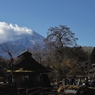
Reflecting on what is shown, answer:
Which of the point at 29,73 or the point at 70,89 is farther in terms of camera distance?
the point at 29,73

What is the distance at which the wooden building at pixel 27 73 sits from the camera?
48.3 m

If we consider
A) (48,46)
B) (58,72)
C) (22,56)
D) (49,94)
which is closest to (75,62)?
(58,72)

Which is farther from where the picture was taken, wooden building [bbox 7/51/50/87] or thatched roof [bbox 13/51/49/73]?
thatched roof [bbox 13/51/49/73]

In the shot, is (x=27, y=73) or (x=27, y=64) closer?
(x=27, y=73)

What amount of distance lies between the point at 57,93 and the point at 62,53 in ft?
120

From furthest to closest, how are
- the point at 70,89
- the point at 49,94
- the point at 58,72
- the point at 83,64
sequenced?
the point at 83,64 < the point at 58,72 < the point at 49,94 < the point at 70,89

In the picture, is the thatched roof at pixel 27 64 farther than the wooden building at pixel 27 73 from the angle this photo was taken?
Yes

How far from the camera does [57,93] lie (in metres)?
31.7

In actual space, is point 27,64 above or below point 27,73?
above

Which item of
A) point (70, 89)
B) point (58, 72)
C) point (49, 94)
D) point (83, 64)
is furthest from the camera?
point (83, 64)

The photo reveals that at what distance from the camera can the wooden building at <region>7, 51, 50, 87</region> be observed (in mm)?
48281

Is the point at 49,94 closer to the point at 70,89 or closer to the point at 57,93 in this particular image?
the point at 57,93

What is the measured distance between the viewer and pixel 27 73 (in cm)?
4888

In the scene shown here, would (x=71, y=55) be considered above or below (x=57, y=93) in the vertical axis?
above
